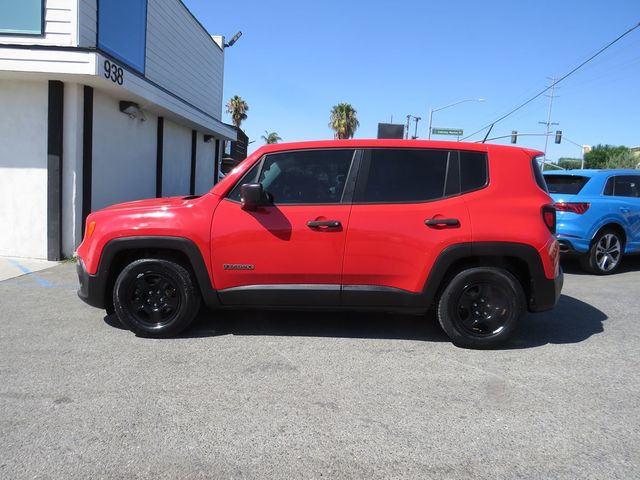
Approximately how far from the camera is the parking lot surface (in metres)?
2.65

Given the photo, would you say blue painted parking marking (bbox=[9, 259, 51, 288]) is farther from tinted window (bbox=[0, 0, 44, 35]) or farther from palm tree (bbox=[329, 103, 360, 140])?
palm tree (bbox=[329, 103, 360, 140])

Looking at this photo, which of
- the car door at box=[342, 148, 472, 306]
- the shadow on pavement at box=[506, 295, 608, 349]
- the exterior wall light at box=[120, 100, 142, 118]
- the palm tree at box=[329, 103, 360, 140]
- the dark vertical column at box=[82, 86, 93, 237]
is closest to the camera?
the car door at box=[342, 148, 472, 306]

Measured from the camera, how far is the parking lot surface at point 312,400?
2.65 m

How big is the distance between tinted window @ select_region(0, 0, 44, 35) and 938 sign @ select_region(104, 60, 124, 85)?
1.17 meters

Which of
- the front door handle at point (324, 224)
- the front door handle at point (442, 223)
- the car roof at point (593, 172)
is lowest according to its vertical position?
the front door handle at point (324, 224)

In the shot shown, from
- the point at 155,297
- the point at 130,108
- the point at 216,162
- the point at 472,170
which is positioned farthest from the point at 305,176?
the point at 216,162

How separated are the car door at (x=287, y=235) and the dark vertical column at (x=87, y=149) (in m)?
4.97

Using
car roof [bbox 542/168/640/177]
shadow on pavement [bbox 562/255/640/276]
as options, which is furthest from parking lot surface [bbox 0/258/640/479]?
→ car roof [bbox 542/168/640/177]

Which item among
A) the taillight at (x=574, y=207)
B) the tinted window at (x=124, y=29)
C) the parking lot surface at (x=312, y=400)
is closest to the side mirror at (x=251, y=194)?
the parking lot surface at (x=312, y=400)

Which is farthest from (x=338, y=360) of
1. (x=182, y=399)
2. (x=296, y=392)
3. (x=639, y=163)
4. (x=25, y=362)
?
(x=639, y=163)

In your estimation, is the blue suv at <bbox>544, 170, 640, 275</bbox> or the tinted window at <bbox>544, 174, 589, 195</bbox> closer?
the blue suv at <bbox>544, 170, 640, 275</bbox>

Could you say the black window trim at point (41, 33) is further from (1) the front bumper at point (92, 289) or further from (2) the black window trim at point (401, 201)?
(2) the black window trim at point (401, 201)

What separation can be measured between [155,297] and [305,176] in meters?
1.77

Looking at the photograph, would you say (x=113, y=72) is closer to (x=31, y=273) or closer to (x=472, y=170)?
(x=31, y=273)
